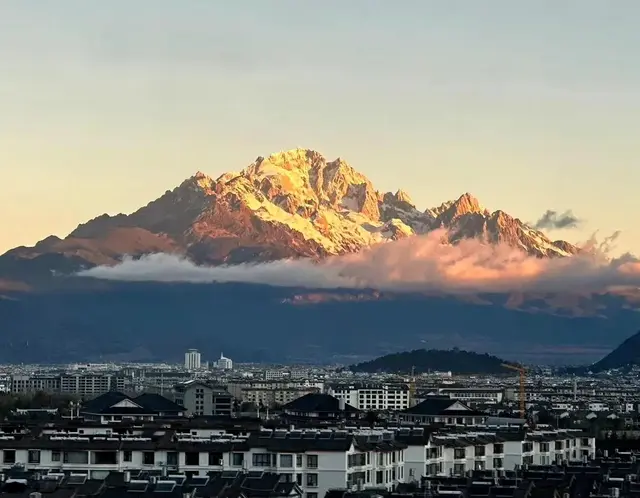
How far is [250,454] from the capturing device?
64.1m

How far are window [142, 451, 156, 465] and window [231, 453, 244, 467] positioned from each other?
3030 mm

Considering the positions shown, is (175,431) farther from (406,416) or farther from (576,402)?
(576,402)

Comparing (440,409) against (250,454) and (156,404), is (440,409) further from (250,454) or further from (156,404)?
(250,454)

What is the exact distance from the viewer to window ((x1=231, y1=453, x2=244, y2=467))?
6425cm

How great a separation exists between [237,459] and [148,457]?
347cm

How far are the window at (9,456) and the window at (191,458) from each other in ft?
20.6

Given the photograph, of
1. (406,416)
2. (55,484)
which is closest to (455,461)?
(55,484)

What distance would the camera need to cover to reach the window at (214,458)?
6462cm

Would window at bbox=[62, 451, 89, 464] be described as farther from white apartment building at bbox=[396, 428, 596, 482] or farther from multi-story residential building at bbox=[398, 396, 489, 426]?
multi-story residential building at bbox=[398, 396, 489, 426]

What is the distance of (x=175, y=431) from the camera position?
74.5m

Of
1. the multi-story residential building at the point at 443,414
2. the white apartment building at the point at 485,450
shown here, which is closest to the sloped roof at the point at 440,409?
the multi-story residential building at the point at 443,414

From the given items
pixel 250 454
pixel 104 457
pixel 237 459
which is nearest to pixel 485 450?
pixel 237 459

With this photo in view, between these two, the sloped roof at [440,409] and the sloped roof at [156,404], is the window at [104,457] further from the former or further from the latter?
the sloped roof at [156,404]

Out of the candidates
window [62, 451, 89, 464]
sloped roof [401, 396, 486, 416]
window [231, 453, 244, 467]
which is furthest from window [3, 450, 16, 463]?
sloped roof [401, 396, 486, 416]
